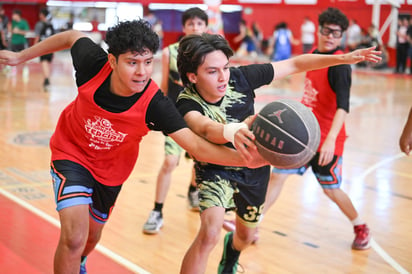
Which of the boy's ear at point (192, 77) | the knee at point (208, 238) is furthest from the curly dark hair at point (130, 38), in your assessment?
the knee at point (208, 238)

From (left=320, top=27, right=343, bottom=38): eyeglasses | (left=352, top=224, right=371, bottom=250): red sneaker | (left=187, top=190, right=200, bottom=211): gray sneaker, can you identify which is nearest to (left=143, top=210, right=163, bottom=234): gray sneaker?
(left=187, top=190, right=200, bottom=211): gray sneaker

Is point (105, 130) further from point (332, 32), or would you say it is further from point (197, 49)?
point (332, 32)

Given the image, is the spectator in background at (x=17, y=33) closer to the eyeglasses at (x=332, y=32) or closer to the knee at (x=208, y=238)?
the eyeglasses at (x=332, y=32)

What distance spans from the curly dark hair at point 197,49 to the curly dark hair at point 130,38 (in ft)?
0.98

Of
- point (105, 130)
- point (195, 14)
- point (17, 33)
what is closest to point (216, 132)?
point (105, 130)

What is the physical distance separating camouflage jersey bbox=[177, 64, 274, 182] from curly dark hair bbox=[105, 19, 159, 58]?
45cm

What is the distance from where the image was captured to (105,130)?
357 centimetres

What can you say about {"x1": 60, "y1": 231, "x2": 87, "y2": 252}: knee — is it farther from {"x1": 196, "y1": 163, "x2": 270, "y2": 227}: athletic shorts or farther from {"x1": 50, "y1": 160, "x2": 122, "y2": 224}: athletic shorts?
{"x1": 196, "y1": 163, "x2": 270, "y2": 227}: athletic shorts

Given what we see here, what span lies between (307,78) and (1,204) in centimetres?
336

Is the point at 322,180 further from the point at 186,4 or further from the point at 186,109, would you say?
the point at 186,4

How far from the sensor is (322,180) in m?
5.15

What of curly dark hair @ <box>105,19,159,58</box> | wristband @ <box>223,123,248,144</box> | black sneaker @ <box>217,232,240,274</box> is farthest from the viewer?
black sneaker @ <box>217,232,240,274</box>

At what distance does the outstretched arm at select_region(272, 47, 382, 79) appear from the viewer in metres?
3.70

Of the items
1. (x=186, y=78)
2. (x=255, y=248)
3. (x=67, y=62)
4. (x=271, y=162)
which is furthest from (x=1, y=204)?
(x=67, y=62)
